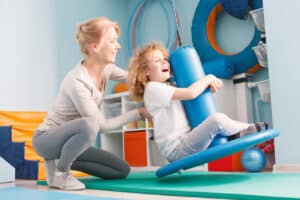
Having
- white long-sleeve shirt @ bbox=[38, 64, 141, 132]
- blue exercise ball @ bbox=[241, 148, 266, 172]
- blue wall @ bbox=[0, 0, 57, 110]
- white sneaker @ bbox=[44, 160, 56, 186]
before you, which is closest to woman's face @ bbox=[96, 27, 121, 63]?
white long-sleeve shirt @ bbox=[38, 64, 141, 132]

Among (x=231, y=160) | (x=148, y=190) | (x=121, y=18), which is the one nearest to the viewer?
(x=148, y=190)

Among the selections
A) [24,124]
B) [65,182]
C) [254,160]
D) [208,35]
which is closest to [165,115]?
[65,182]

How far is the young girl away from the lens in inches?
81.4

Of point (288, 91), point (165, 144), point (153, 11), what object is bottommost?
point (165, 144)

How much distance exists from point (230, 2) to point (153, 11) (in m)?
1.28

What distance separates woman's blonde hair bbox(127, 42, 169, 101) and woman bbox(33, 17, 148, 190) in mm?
133

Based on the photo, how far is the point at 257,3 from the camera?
3.23 metres

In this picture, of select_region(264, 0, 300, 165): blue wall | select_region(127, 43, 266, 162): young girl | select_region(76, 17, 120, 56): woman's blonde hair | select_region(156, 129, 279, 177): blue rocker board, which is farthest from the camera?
select_region(264, 0, 300, 165): blue wall

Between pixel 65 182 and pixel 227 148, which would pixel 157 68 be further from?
pixel 65 182

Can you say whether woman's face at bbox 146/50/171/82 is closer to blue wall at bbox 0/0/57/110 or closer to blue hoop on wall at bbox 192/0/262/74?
blue hoop on wall at bbox 192/0/262/74

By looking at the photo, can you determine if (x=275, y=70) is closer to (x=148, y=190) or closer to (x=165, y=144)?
(x=165, y=144)

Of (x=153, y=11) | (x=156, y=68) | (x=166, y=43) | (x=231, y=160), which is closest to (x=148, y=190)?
(x=156, y=68)

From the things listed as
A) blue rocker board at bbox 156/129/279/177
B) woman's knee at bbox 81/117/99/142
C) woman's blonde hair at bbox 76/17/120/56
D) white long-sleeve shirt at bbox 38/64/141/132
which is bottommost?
blue rocker board at bbox 156/129/279/177

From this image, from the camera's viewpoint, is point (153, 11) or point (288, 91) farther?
point (153, 11)
